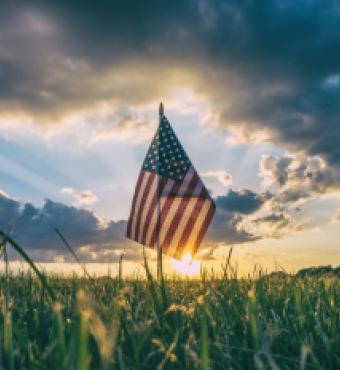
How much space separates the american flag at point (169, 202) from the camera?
13141 mm

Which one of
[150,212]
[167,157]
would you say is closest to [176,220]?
[150,212]

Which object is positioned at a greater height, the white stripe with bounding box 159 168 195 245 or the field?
the white stripe with bounding box 159 168 195 245

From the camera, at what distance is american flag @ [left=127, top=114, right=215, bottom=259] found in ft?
43.1

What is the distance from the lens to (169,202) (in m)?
13.7

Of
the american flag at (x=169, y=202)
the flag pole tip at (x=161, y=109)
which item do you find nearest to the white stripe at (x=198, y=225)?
the american flag at (x=169, y=202)

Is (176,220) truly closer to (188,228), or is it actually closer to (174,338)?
(188,228)

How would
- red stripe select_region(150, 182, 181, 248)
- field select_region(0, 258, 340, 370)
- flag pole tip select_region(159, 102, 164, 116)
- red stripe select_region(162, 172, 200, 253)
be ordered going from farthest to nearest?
flag pole tip select_region(159, 102, 164, 116)
red stripe select_region(150, 182, 181, 248)
red stripe select_region(162, 172, 200, 253)
field select_region(0, 258, 340, 370)

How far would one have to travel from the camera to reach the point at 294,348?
2.11m

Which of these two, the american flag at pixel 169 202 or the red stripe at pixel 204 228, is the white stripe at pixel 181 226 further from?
the red stripe at pixel 204 228

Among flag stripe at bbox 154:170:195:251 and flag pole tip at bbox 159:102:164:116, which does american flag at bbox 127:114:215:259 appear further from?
flag pole tip at bbox 159:102:164:116

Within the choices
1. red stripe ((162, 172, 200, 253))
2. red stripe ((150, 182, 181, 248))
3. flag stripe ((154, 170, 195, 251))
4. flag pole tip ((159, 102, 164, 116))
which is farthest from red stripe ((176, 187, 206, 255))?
flag pole tip ((159, 102, 164, 116))

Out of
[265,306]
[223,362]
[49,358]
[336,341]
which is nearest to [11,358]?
[49,358]

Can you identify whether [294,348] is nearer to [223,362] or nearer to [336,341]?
[336,341]

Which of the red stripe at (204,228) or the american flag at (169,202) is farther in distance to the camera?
the red stripe at (204,228)
